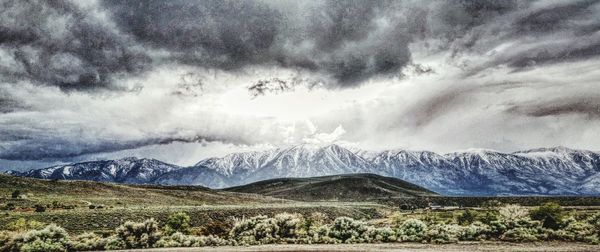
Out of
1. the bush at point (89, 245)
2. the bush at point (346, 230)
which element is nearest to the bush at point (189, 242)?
the bush at point (89, 245)

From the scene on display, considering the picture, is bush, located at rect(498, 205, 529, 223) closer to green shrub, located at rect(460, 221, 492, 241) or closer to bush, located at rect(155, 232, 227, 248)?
green shrub, located at rect(460, 221, 492, 241)

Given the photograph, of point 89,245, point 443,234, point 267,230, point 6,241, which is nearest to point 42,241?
point 89,245

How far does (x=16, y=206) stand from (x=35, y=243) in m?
56.8

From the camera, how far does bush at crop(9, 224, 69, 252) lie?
98.4ft

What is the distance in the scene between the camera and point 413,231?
33.3 meters

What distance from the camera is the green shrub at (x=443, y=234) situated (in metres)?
31.1

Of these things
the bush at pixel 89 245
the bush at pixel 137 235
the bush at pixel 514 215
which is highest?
the bush at pixel 514 215

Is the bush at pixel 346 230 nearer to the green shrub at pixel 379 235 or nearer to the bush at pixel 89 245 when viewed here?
the green shrub at pixel 379 235

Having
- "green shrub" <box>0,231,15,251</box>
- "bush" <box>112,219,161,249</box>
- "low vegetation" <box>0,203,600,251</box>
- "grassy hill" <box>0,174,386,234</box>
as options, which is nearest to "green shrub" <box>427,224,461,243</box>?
"low vegetation" <box>0,203,600,251</box>

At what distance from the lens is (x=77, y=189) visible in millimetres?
127312

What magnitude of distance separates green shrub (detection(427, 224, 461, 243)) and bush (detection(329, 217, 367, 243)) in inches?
197

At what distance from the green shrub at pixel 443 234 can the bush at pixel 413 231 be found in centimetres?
47

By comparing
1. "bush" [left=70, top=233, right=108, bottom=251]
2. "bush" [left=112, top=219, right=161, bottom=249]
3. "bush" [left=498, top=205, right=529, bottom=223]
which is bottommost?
"bush" [left=70, top=233, right=108, bottom=251]

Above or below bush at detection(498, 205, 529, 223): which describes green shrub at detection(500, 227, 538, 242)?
below
